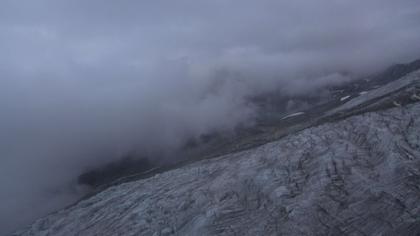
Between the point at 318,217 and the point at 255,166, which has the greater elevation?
the point at 255,166

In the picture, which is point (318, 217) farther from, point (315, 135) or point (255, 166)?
point (315, 135)

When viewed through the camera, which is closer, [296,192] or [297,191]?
[296,192]

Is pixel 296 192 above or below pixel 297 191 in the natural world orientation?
below

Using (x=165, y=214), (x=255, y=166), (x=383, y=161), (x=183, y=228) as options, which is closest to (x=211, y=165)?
(x=255, y=166)

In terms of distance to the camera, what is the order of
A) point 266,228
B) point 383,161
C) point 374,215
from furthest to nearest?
point 383,161 → point 266,228 → point 374,215

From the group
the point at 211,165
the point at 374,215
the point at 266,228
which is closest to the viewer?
the point at 374,215

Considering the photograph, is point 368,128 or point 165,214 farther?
point 368,128

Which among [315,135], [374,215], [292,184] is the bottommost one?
[374,215]
